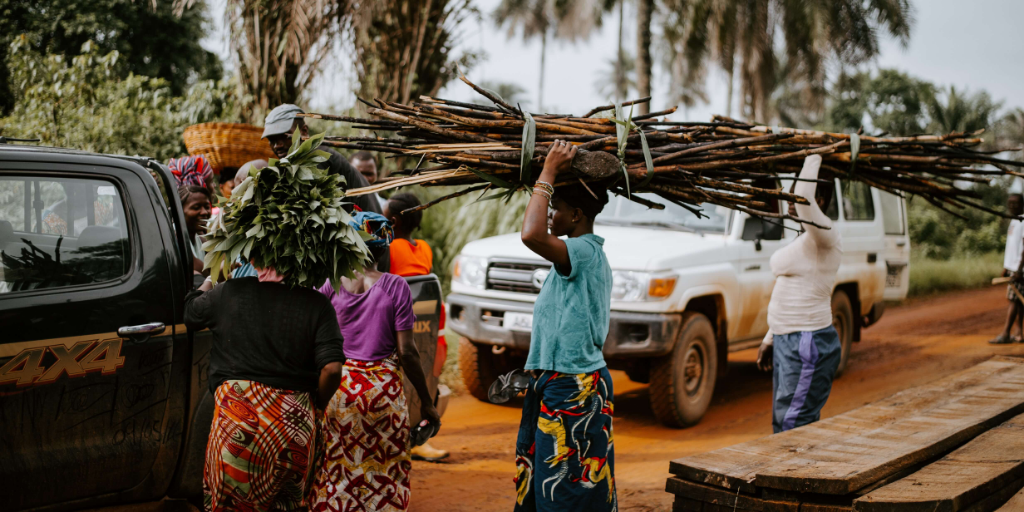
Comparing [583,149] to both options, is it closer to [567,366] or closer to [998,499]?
[567,366]

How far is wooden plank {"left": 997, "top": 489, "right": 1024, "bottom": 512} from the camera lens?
8.80 feet

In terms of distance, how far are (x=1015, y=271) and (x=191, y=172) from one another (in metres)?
9.55

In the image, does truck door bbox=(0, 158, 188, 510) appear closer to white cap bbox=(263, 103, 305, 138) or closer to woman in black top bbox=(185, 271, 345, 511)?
woman in black top bbox=(185, 271, 345, 511)

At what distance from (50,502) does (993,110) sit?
35.9 m

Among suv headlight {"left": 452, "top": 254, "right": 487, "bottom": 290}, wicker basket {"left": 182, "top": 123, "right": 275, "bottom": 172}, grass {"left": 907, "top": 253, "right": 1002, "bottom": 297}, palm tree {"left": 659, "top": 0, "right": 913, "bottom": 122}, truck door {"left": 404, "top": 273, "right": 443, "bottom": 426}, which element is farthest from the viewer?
palm tree {"left": 659, "top": 0, "right": 913, "bottom": 122}

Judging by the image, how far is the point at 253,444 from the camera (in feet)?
8.31

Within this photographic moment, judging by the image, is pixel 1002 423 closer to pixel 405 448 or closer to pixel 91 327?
pixel 405 448

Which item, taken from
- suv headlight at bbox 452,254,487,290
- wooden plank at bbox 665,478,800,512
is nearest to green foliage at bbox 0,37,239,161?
suv headlight at bbox 452,254,487,290

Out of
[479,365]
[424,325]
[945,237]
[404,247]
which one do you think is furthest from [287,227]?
[945,237]

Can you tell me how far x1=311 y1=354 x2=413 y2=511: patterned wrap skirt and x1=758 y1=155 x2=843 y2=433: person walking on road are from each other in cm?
225

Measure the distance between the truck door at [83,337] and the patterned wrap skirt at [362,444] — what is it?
2.10 feet

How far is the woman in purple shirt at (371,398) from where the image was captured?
3.30m

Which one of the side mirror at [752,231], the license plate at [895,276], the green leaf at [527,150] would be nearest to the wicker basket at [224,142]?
the green leaf at [527,150]

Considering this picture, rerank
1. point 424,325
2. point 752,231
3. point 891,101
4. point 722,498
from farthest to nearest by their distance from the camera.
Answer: point 891,101 < point 752,231 < point 424,325 < point 722,498
